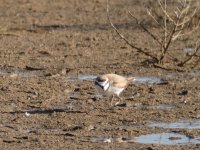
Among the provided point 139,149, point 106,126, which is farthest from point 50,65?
point 139,149

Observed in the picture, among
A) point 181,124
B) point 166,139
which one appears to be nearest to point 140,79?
point 181,124

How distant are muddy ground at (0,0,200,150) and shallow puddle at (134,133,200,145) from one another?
2.4 inches

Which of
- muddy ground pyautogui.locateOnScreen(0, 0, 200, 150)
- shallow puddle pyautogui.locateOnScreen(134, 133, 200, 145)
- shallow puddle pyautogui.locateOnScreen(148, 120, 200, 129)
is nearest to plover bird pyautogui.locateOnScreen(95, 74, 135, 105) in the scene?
muddy ground pyautogui.locateOnScreen(0, 0, 200, 150)

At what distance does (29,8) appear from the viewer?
24578 millimetres

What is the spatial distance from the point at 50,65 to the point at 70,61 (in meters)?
0.53

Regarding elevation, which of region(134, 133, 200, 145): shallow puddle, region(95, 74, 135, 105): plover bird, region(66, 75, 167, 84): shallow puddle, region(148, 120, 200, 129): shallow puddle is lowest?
region(134, 133, 200, 145): shallow puddle

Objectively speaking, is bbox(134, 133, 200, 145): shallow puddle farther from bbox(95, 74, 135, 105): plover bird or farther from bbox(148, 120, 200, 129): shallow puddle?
bbox(95, 74, 135, 105): plover bird

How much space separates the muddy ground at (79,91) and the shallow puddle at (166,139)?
2.4 inches

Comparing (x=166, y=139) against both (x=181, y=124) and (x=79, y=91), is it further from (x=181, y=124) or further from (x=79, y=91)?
(x=79, y=91)

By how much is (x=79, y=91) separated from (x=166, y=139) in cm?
330

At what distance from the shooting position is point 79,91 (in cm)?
1294

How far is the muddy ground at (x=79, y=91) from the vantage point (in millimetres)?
10039

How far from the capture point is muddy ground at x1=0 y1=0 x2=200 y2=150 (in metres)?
10.0

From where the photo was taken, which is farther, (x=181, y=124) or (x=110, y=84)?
(x=110, y=84)
